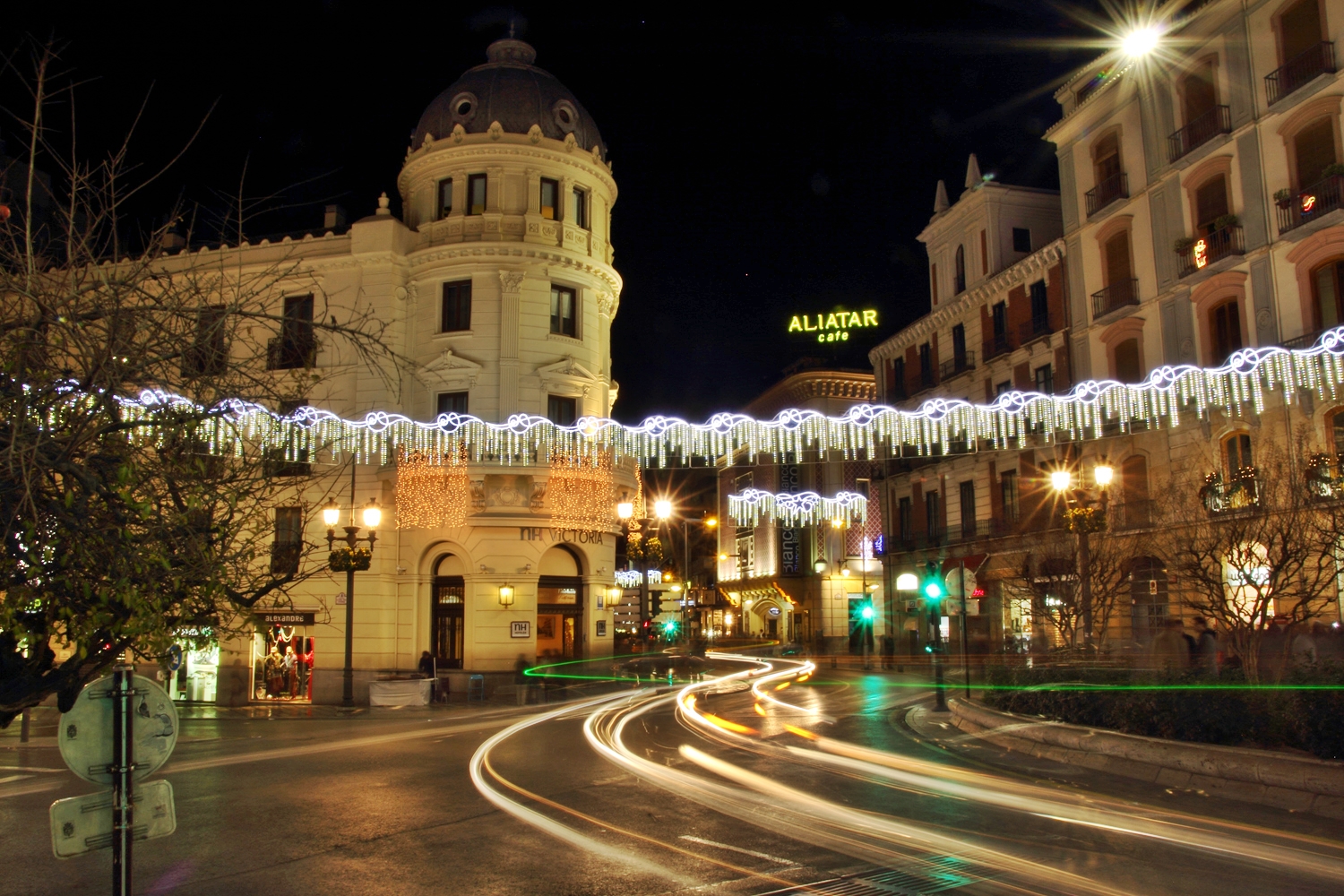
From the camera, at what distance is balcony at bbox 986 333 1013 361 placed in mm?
40406

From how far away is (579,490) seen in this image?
2964cm

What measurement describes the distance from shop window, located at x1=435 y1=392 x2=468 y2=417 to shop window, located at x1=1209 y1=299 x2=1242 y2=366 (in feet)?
74.0

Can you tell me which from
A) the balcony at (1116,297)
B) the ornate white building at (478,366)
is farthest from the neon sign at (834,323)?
the ornate white building at (478,366)

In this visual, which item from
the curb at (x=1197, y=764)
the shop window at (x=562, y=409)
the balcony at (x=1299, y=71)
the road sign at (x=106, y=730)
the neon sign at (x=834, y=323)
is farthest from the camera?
the neon sign at (x=834, y=323)

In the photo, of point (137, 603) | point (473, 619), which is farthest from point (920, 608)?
point (137, 603)

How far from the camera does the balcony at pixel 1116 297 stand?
109ft

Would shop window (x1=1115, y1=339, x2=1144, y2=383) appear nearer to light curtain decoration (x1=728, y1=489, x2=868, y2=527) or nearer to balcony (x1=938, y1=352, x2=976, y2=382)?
balcony (x1=938, y1=352, x2=976, y2=382)

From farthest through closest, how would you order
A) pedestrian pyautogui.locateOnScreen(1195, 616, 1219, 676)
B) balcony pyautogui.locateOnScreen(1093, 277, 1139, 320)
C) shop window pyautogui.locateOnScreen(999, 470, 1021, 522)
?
shop window pyautogui.locateOnScreen(999, 470, 1021, 522) → balcony pyautogui.locateOnScreen(1093, 277, 1139, 320) → pedestrian pyautogui.locateOnScreen(1195, 616, 1219, 676)

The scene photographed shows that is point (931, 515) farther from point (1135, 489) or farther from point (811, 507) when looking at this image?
point (1135, 489)

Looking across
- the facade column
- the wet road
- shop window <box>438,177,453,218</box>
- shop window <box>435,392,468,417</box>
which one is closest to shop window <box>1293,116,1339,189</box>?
the wet road

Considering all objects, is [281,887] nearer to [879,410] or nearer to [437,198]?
[879,410]

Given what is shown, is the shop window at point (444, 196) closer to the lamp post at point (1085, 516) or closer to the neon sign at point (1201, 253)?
the lamp post at point (1085, 516)

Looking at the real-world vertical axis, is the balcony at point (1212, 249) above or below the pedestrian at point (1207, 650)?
above

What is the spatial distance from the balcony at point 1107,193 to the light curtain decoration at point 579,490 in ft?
65.2
